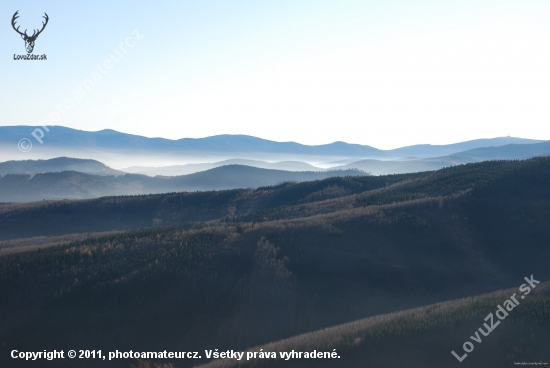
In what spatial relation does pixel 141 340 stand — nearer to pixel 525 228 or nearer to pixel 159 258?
pixel 159 258

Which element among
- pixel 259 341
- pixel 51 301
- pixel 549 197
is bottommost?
pixel 259 341

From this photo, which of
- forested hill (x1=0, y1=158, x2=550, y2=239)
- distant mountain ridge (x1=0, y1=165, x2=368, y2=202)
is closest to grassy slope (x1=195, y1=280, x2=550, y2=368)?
forested hill (x1=0, y1=158, x2=550, y2=239)

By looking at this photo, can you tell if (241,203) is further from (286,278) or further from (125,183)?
(125,183)

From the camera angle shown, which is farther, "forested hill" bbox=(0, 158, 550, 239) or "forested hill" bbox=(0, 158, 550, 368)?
"forested hill" bbox=(0, 158, 550, 239)

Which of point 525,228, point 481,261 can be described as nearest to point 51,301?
point 481,261

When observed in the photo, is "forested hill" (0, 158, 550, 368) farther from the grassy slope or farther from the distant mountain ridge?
the distant mountain ridge

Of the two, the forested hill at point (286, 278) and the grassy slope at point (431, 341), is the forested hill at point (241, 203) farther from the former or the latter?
the grassy slope at point (431, 341)

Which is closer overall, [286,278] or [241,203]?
[286,278]

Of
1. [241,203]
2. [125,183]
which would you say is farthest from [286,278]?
[125,183]

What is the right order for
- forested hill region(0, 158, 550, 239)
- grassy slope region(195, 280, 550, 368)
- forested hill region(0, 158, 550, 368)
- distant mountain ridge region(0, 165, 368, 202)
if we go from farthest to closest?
distant mountain ridge region(0, 165, 368, 202) → forested hill region(0, 158, 550, 239) → forested hill region(0, 158, 550, 368) → grassy slope region(195, 280, 550, 368)

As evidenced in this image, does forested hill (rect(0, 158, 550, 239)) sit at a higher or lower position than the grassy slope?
higher

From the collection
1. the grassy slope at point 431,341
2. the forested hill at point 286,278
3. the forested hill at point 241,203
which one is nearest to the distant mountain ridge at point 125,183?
the forested hill at point 241,203
